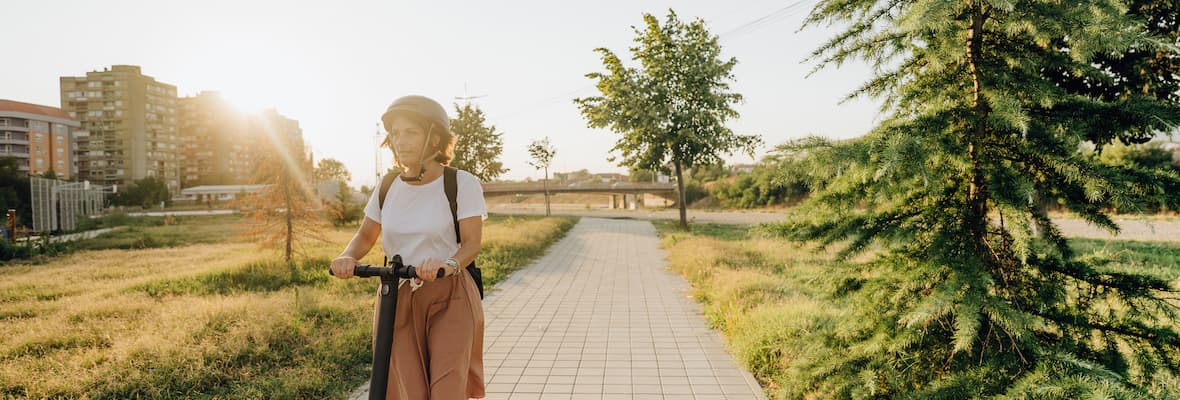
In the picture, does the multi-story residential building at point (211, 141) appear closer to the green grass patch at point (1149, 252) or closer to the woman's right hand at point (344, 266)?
the green grass patch at point (1149, 252)

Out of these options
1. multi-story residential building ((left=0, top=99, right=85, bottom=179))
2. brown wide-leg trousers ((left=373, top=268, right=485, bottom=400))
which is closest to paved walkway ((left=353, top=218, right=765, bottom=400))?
brown wide-leg trousers ((left=373, top=268, right=485, bottom=400))

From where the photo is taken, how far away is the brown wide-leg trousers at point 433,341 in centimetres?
245

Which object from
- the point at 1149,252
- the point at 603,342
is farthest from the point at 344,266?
the point at 1149,252

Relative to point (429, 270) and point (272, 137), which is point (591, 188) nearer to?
point (272, 137)

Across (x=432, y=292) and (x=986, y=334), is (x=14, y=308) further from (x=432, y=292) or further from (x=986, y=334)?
(x=986, y=334)

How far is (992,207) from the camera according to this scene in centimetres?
273

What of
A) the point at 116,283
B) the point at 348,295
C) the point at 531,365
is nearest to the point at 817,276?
the point at 531,365

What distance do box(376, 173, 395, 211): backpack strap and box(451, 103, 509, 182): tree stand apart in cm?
3345

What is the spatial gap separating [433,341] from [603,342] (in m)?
4.07

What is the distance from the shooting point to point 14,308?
835 centimetres

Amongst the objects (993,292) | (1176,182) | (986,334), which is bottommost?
(986,334)

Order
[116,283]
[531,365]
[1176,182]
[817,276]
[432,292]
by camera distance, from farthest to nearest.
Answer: [116,283] < [531,365] < [817,276] < [432,292] < [1176,182]

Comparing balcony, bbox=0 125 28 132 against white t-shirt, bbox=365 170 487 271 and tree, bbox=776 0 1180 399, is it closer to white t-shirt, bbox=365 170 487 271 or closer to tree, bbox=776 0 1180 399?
white t-shirt, bbox=365 170 487 271

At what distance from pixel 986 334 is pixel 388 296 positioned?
8.98 feet
